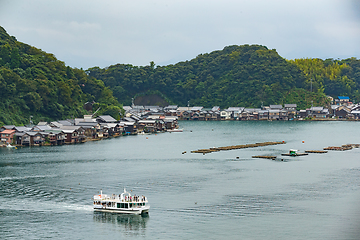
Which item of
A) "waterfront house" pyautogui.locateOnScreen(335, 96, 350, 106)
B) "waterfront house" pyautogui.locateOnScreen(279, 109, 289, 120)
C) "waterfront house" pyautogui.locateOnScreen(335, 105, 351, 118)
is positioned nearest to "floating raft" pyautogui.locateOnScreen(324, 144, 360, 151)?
"waterfront house" pyautogui.locateOnScreen(279, 109, 289, 120)

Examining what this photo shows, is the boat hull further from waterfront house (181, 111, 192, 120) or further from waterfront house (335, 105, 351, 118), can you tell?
waterfront house (335, 105, 351, 118)

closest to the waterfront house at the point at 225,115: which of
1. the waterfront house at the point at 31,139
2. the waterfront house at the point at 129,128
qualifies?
the waterfront house at the point at 129,128

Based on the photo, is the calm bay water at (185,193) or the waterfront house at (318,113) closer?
the calm bay water at (185,193)

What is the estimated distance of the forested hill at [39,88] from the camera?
52.3 metres

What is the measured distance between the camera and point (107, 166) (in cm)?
3145

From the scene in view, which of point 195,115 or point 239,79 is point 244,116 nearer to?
point 195,115

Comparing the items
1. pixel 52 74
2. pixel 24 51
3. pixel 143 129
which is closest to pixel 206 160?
pixel 143 129

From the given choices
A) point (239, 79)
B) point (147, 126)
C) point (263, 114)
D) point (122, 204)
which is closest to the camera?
point (122, 204)

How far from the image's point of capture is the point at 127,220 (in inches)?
744

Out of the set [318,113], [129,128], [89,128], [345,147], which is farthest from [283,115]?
[89,128]

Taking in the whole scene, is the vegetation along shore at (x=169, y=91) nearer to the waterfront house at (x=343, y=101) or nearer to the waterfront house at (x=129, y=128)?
the waterfront house at (x=129, y=128)

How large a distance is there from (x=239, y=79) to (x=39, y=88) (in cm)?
5270

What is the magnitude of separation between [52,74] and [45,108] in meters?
8.79

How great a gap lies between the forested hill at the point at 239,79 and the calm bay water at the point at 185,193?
54679 mm
